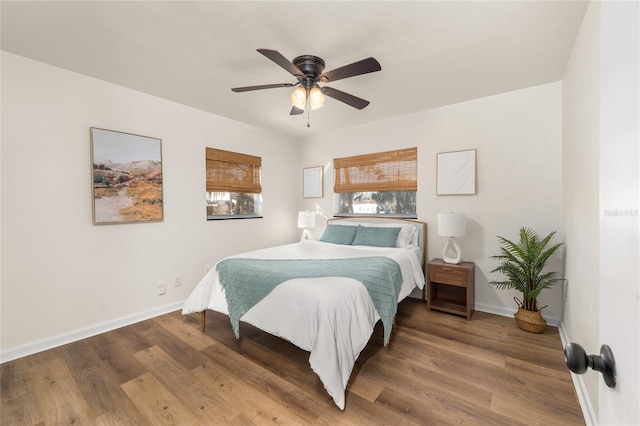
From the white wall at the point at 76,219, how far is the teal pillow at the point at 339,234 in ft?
5.61

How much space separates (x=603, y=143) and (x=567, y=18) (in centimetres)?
198

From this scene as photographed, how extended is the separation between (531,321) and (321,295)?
7.41 feet

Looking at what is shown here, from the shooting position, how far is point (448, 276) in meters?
3.04

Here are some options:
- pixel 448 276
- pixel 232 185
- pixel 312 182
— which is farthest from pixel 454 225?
pixel 232 185

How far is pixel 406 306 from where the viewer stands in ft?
11.1

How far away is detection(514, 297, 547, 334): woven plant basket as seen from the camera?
261 cm

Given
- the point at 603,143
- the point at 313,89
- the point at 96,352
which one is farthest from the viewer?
the point at 96,352

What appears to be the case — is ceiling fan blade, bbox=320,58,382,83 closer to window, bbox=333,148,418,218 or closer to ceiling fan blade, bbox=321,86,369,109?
ceiling fan blade, bbox=321,86,369,109

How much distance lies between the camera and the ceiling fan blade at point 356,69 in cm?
182

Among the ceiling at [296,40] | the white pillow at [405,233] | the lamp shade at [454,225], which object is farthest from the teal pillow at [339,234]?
the ceiling at [296,40]

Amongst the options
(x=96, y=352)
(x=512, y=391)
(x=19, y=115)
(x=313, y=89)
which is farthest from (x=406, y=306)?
(x=19, y=115)

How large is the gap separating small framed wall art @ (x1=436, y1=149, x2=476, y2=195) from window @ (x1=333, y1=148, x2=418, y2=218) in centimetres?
33

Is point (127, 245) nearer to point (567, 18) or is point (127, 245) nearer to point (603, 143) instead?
point (603, 143)

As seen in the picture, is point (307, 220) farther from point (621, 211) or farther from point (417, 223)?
point (621, 211)
